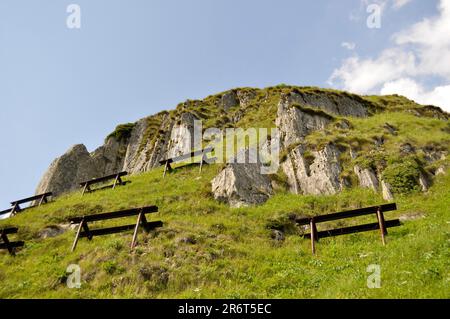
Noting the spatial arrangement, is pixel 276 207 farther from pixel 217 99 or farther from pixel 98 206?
pixel 217 99

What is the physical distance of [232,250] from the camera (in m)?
18.3

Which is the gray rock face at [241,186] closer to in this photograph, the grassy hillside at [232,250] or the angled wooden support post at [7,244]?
the grassy hillside at [232,250]

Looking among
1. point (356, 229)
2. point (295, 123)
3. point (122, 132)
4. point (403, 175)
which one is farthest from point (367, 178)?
point (122, 132)

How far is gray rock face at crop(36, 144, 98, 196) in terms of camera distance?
49.4 metres

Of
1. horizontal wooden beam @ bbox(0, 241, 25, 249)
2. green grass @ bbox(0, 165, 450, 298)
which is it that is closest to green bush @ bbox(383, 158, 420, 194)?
green grass @ bbox(0, 165, 450, 298)

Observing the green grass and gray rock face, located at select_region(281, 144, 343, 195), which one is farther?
gray rock face, located at select_region(281, 144, 343, 195)

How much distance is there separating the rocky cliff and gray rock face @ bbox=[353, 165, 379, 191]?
74 millimetres

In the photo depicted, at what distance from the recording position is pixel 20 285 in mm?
15969

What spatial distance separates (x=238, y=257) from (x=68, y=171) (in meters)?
40.9

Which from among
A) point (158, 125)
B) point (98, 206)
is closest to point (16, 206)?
point (98, 206)

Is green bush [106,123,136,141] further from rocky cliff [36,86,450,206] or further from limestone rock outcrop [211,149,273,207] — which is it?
limestone rock outcrop [211,149,273,207]

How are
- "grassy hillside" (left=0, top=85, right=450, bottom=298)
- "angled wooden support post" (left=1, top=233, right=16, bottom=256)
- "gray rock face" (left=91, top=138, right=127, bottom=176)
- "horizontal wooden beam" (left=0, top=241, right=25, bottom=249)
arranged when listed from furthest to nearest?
"gray rock face" (left=91, top=138, right=127, bottom=176), "horizontal wooden beam" (left=0, top=241, right=25, bottom=249), "angled wooden support post" (left=1, top=233, right=16, bottom=256), "grassy hillside" (left=0, top=85, right=450, bottom=298)

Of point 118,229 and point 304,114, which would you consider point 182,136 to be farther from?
point 118,229
